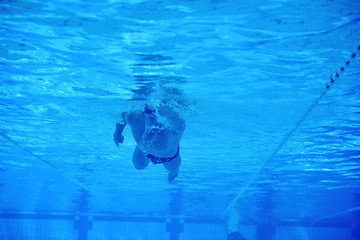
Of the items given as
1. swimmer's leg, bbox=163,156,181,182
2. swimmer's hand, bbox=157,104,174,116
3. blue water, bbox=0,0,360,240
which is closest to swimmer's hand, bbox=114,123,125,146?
blue water, bbox=0,0,360,240

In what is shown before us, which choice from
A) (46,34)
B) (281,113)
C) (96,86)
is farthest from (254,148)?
(46,34)

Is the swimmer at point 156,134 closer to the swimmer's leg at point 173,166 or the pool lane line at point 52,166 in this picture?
the swimmer's leg at point 173,166

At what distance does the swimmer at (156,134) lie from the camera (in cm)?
895

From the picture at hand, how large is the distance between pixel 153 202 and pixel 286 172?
15.4 metres

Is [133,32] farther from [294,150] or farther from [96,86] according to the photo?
[294,150]

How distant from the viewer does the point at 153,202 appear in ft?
98.7

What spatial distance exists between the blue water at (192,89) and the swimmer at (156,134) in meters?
0.54

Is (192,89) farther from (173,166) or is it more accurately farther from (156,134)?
(173,166)

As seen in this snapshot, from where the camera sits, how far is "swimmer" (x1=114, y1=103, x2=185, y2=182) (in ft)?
29.4

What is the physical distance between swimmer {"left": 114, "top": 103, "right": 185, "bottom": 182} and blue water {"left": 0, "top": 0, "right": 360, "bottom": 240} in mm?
538

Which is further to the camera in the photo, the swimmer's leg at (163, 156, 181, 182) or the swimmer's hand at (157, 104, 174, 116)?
the swimmer's hand at (157, 104, 174, 116)

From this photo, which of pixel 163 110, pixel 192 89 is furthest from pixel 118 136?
pixel 192 89

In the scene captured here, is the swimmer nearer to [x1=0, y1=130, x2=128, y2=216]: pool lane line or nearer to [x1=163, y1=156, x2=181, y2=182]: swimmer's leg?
[x1=163, y1=156, x2=181, y2=182]: swimmer's leg

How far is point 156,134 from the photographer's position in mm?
8836
